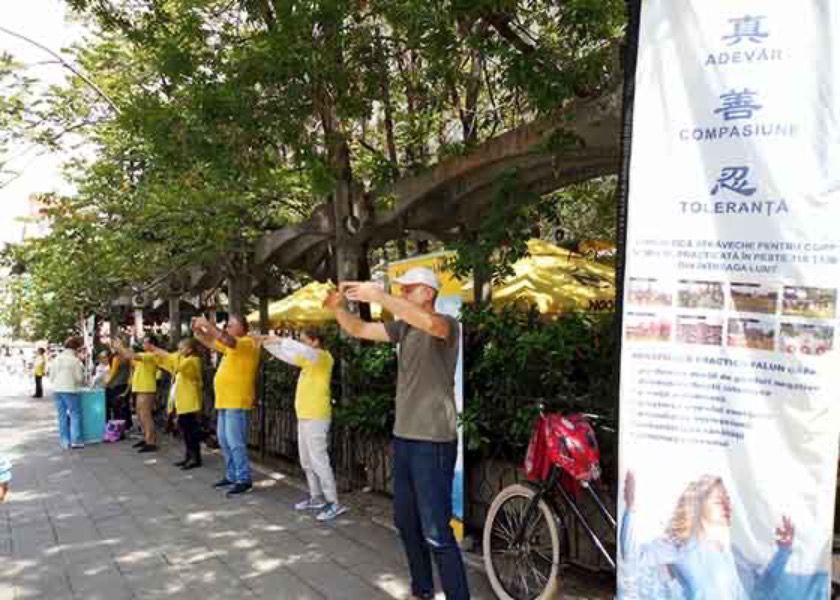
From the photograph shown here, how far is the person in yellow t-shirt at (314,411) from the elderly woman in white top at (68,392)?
6649mm

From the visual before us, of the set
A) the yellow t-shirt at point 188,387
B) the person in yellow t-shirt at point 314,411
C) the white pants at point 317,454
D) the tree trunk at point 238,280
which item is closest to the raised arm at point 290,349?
the person in yellow t-shirt at point 314,411

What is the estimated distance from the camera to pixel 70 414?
11875 mm

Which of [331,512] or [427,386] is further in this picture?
[331,512]

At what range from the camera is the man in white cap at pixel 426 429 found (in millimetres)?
3955

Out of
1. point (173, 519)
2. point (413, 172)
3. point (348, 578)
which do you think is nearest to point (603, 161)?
point (413, 172)

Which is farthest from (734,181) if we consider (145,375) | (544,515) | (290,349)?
(145,375)

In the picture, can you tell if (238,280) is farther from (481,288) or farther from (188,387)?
(481,288)

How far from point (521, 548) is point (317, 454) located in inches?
109

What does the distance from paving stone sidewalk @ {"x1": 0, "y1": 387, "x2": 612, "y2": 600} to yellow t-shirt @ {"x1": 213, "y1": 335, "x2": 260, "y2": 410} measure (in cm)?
99

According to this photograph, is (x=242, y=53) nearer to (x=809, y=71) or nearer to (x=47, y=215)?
(x=809, y=71)

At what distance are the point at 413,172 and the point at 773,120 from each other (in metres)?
5.65

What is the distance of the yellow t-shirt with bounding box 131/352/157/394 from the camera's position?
11.9m

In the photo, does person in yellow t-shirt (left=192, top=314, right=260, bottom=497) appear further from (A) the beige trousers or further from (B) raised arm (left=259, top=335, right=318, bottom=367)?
(A) the beige trousers

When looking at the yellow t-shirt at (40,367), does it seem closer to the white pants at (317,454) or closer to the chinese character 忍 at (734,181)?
the white pants at (317,454)
